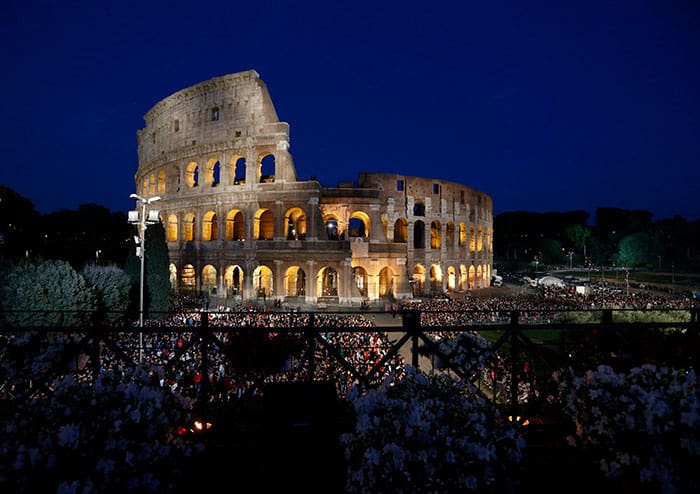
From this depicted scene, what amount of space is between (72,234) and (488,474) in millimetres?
72557

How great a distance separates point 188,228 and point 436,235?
1100 inches

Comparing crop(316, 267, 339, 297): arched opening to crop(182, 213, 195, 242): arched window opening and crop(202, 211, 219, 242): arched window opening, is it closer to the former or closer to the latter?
crop(202, 211, 219, 242): arched window opening

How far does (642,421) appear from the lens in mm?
2992

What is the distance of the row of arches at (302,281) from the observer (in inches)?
1183

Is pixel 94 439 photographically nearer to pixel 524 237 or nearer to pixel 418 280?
pixel 418 280

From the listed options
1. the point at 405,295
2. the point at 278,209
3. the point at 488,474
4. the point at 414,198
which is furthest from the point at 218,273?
the point at 488,474

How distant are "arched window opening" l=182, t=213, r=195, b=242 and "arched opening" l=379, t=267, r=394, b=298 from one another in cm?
1878

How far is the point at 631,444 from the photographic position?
119 inches

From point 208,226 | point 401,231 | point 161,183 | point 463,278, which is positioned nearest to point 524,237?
point 463,278

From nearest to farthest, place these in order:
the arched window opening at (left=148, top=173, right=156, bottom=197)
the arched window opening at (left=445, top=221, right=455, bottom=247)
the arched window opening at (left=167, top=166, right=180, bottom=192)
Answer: the arched window opening at (left=167, top=166, right=180, bottom=192), the arched window opening at (left=148, top=173, right=156, bottom=197), the arched window opening at (left=445, top=221, right=455, bottom=247)

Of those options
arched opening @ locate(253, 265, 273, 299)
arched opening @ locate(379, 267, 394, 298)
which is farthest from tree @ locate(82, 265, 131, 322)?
arched opening @ locate(379, 267, 394, 298)

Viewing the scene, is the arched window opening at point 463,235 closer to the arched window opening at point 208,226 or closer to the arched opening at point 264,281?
the arched opening at point 264,281

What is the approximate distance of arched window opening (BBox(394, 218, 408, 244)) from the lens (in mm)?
38281

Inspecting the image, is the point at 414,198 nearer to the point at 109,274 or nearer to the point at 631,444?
the point at 109,274
